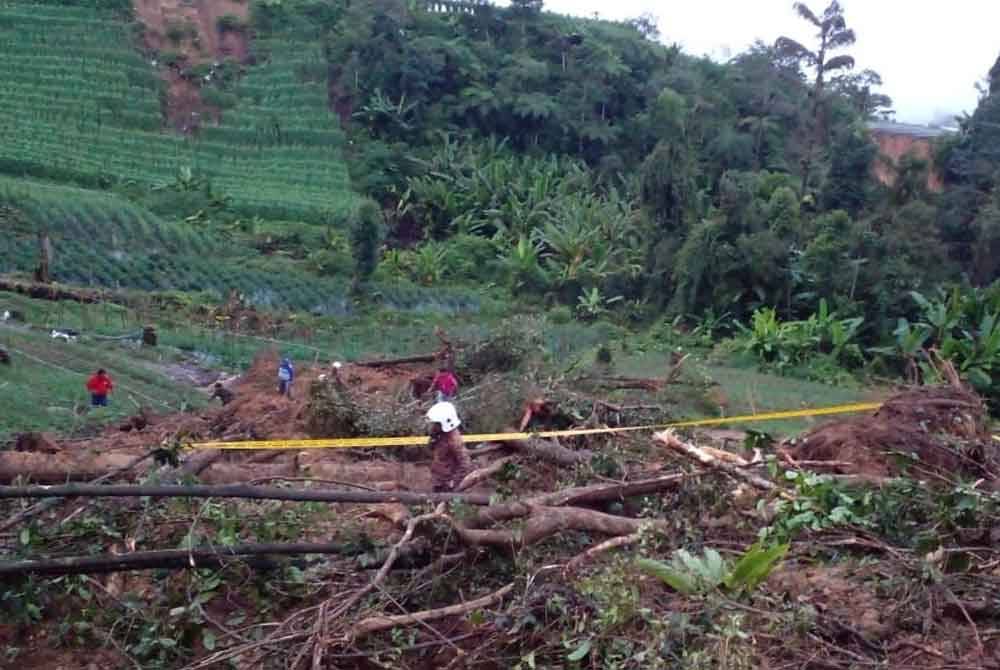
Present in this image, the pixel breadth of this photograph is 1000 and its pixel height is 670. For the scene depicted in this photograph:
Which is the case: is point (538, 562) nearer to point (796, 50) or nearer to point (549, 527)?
point (549, 527)

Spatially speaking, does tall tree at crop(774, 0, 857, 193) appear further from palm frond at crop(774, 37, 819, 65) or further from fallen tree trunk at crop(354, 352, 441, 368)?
fallen tree trunk at crop(354, 352, 441, 368)

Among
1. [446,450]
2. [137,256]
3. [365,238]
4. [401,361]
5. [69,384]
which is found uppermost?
[446,450]

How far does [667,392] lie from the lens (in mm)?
10602

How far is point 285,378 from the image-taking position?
9.55 m

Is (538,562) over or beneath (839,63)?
beneath

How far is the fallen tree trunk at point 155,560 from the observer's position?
13.4 feet

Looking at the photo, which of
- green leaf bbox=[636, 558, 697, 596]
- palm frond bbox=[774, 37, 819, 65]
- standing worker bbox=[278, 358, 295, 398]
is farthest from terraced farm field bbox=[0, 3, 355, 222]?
green leaf bbox=[636, 558, 697, 596]

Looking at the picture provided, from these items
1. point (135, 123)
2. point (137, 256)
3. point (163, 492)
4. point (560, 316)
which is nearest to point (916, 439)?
point (163, 492)

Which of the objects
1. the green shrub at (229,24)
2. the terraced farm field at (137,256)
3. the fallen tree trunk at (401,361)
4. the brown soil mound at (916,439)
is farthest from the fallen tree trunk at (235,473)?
the green shrub at (229,24)

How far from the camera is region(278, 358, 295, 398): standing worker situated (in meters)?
9.26

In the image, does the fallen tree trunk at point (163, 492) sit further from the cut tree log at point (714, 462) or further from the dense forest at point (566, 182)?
the dense forest at point (566, 182)

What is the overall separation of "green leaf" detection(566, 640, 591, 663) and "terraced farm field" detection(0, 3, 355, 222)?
77.2 ft

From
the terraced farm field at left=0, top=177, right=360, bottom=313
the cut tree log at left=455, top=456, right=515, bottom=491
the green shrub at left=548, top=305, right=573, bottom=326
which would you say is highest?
the cut tree log at left=455, top=456, right=515, bottom=491

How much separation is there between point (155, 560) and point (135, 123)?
27137 millimetres
